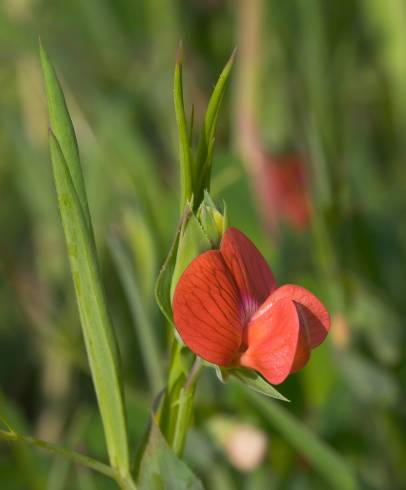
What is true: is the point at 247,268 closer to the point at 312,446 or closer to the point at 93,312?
the point at 93,312

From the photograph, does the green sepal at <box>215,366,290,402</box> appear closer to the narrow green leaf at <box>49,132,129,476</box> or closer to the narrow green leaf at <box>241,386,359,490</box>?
the narrow green leaf at <box>49,132,129,476</box>

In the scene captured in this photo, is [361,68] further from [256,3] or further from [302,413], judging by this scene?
[302,413]

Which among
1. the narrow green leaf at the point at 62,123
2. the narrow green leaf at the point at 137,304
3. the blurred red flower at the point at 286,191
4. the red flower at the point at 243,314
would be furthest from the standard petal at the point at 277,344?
the blurred red flower at the point at 286,191

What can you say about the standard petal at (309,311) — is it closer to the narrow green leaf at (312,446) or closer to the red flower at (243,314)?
the red flower at (243,314)

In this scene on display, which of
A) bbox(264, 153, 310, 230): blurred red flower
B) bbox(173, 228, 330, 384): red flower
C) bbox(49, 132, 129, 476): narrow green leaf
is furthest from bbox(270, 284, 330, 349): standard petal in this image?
bbox(264, 153, 310, 230): blurred red flower

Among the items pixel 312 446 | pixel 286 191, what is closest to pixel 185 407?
pixel 312 446

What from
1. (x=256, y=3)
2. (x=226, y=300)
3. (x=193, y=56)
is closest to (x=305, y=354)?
(x=226, y=300)
